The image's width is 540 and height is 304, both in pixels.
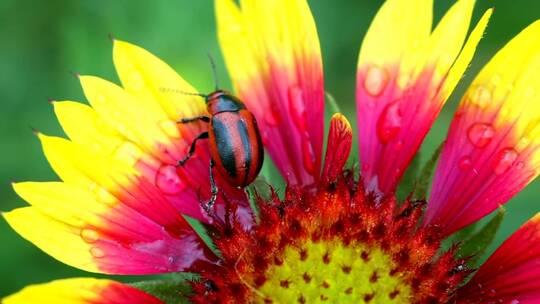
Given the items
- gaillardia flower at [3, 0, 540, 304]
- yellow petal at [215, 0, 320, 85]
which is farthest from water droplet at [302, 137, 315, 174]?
yellow petal at [215, 0, 320, 85]

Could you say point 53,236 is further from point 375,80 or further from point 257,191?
point 375,80

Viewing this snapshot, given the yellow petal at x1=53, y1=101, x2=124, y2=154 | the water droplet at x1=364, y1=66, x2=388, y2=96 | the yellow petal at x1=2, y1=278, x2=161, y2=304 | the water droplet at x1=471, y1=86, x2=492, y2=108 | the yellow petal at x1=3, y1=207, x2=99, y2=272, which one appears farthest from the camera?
the water droplet at x1=364, y1=66, x2=388, y2=96

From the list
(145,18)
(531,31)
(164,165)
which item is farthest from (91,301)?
(145,18)

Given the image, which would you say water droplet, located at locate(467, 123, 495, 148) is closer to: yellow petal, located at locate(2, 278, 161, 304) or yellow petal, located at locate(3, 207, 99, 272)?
yellow petal, located at locate(2, 278, 161, 304)

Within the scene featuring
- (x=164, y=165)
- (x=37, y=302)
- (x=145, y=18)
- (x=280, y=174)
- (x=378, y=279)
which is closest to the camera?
(x=37, y=302)

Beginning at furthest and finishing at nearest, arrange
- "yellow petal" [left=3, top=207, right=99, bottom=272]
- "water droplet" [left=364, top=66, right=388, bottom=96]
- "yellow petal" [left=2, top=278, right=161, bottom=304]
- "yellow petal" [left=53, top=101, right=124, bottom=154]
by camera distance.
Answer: "water droplet" [left=364, top=66, right=388, bottom=96] → "yellow petal" [left=53, top=101, right=124, bottom=154] → "yellow petal" [left=3, top=207, right=99, bottom=272] → "yellow petal" [left=2, top=278, right=161, bottom=304]

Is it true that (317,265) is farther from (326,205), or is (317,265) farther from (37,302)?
(37,302)

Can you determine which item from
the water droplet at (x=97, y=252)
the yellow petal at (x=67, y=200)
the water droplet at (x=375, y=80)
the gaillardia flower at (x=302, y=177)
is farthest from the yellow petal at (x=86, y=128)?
the water droplet at (x=375, y=80)
